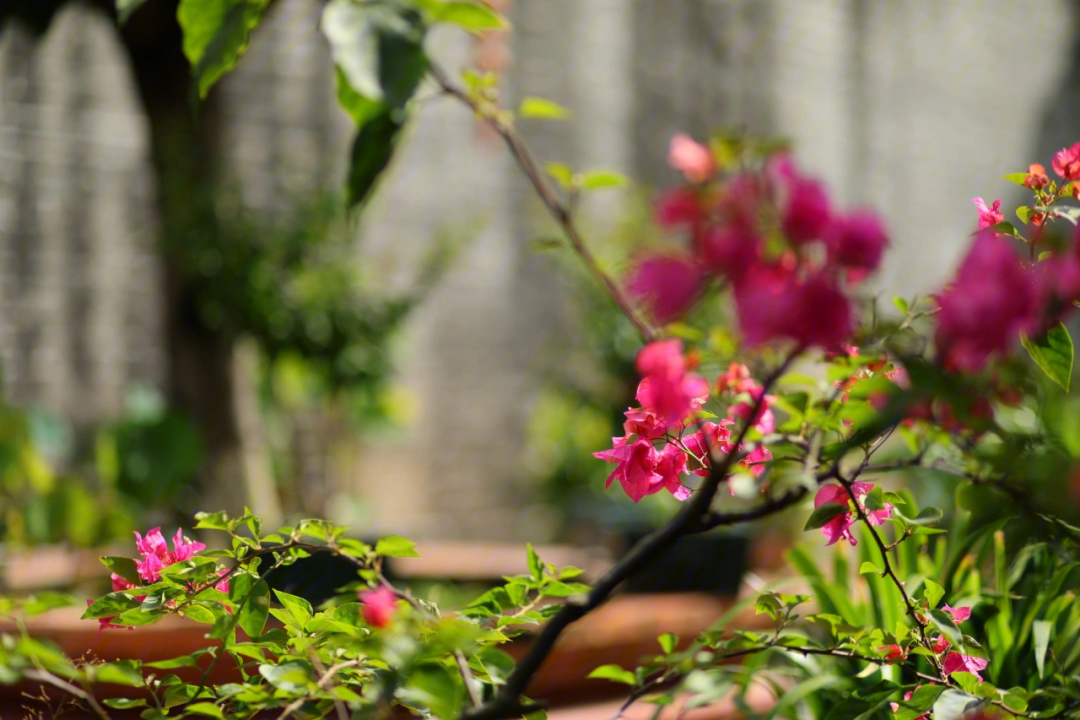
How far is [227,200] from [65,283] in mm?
1185

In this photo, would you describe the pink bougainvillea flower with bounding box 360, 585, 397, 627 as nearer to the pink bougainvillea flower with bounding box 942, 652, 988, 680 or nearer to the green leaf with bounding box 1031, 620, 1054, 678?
the pink bougainvillea flower with bounding box 942, 652, 988, 680

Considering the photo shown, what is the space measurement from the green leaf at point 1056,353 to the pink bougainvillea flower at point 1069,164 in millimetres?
161

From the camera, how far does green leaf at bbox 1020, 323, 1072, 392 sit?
0.47 m

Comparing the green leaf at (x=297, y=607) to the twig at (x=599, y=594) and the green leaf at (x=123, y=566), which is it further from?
the twig at (x=599, y=594)

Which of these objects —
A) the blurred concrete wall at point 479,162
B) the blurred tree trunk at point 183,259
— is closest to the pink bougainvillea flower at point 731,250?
the blurred concrete wall at point 479,162

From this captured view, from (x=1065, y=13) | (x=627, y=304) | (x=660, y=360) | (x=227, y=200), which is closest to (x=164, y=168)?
(x=227, y=200)

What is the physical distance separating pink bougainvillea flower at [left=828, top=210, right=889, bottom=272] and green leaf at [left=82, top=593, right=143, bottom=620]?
1.37 ft

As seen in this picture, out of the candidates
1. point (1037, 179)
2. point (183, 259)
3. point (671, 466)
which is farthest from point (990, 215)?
point (183, 259)

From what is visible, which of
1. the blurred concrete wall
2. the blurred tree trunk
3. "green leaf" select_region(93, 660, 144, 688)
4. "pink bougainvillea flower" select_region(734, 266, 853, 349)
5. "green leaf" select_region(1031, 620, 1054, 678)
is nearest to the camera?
"pink bougainvillea flower" select_region(734, 266, 853, 349)

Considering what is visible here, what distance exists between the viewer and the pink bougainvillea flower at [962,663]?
2.04 feet

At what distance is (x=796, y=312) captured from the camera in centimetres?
34

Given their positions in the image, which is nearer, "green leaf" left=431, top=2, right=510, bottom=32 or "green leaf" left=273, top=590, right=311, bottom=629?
"green leaf" left=431, top=2, right=510, bottom=32

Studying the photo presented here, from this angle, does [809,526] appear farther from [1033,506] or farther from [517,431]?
[517,431]

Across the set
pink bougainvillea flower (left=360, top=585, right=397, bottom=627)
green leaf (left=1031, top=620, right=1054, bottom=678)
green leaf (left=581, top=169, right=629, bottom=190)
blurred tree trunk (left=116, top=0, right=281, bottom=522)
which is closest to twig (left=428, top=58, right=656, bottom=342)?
green leaf (left=581, top=169, right=629, bottom=190)
